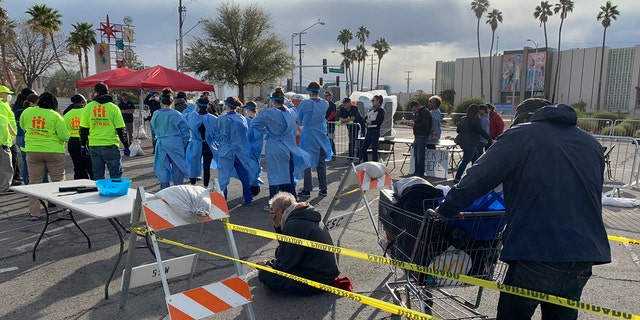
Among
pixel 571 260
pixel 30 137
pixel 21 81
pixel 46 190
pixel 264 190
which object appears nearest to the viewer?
pixel 571 260

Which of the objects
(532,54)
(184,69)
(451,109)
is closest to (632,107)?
(532,54)

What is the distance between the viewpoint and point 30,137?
21.0ft

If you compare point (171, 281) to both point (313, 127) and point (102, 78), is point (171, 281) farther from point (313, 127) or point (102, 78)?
point (102, 78)

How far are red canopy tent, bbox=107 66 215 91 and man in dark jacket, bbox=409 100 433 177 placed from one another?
269 inches

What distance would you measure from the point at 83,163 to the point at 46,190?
3044mm

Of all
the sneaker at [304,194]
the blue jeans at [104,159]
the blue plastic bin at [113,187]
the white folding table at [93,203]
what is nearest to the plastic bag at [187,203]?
the white folding table at [93,203]

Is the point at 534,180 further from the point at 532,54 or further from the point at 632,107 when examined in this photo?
the point at 532,54

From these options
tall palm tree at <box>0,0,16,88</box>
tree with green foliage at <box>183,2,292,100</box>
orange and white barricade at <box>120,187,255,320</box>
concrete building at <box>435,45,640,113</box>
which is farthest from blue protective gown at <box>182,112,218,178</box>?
concrete building at <box>435,45,640,113</box>

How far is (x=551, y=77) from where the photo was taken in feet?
187

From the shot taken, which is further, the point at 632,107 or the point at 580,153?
the point at 632,107

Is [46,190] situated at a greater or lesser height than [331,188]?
greater

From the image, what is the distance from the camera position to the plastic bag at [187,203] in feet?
10.2

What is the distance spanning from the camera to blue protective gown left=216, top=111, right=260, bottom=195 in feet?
24.3

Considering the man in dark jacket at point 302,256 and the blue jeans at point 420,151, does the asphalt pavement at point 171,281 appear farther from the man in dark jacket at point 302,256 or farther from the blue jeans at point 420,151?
the blue jeans at point 420,151
